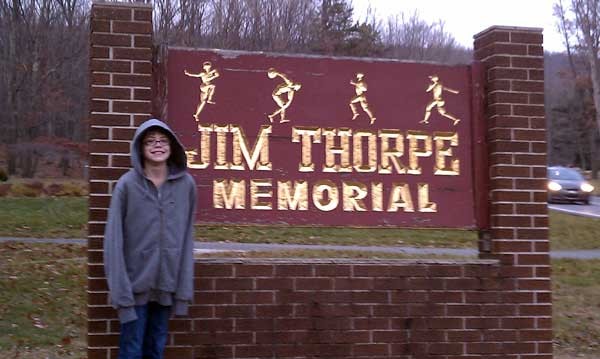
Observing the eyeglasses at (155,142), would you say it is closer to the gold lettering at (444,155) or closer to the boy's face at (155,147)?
the boy's face at (155,147)

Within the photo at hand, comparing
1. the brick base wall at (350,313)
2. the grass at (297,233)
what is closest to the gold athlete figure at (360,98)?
the brick base wall at (350,313)

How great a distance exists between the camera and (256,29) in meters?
23.9

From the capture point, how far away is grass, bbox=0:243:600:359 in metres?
6.56

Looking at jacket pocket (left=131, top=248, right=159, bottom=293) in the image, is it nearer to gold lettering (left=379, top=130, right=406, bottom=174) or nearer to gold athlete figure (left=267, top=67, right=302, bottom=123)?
gold athlete figure (left=267, top=67, right=302, bottom=123)

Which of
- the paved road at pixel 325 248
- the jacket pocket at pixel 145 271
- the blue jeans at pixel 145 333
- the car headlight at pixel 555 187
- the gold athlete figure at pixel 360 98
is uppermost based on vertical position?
the car headlight at pixel 555 187

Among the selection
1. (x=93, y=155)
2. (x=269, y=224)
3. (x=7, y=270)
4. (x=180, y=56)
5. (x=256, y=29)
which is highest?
(x=256, y=29)

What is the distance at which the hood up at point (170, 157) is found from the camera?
13.4 feet

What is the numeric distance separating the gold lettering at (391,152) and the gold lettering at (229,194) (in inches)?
38.8

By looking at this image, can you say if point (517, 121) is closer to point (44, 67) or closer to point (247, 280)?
point (247, 280)

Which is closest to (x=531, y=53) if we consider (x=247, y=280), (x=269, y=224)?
(x=269, y=224)

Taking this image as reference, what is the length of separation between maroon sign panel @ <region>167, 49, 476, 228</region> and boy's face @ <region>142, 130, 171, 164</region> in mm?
667

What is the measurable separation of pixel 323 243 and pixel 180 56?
855 centimetres

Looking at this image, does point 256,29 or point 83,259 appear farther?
point 256,29

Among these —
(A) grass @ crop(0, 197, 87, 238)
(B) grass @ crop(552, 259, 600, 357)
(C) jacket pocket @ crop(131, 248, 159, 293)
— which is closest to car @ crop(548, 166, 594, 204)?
(B) grass @ crop(552, 259, 600, 357)
